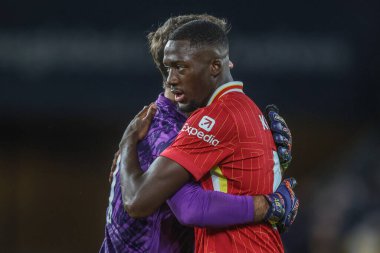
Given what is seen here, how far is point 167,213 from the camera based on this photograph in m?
3.78

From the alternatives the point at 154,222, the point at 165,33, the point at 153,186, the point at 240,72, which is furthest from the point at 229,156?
the point at 240,72

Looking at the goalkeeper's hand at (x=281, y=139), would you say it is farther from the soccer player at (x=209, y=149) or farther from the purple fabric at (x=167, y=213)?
the purple fabric at (x=167, y=213)

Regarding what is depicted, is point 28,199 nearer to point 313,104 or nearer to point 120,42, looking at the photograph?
point 120,42

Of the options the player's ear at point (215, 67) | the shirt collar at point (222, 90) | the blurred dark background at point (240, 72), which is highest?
the player's ear at point (215, 67)

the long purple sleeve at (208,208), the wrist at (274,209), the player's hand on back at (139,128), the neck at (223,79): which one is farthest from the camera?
the player's hand on back at (139,128)

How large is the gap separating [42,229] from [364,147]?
13.3ft

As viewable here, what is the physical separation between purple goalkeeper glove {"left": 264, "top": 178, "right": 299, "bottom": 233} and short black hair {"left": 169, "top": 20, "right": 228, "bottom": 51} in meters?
0.67

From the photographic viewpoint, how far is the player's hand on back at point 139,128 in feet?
12.7

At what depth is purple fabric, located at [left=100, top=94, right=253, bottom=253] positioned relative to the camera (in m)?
3.54

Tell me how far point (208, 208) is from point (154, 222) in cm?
37

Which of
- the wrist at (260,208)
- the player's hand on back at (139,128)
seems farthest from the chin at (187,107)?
the wrist at (260,208)

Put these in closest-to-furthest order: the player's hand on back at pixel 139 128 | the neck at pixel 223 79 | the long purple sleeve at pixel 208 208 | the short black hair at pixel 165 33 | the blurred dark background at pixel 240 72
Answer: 1. the long purple sleeve at pixel 208 208
2. the neck at pixel 223 79
3. the player's hand on back at pixel 139 128
4. the short black hair at pixel 165 33
5. the blurred dark background at pixel 240 72

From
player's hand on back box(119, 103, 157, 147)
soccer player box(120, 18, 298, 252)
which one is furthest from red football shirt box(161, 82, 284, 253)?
player's hand on back box(119, 103, 157, 147)

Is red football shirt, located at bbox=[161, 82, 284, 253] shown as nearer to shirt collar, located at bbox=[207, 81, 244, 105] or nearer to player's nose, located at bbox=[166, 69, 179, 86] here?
shirt collar, located at bbox=[207, 81, 244, 105]
